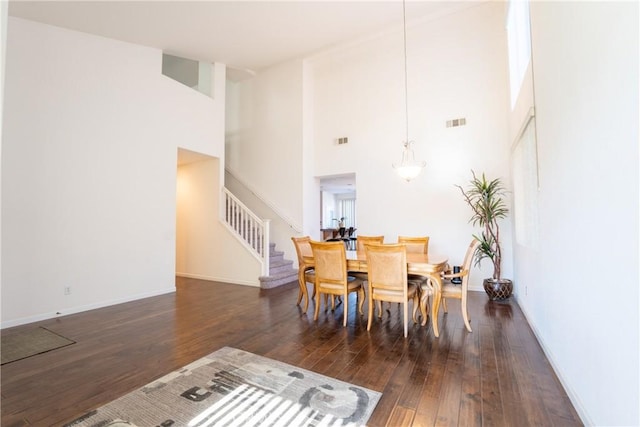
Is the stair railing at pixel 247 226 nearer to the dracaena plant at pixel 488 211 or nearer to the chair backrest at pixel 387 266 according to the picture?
the chair backrest at pixel 387 266

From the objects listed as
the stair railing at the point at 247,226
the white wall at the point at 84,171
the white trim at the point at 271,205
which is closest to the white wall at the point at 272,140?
the white trim at the point at 271,205

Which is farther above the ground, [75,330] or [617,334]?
[617,334]

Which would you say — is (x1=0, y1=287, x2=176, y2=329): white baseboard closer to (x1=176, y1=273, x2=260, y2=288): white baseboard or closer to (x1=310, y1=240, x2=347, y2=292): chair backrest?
(x1=176, y1=273, x2=260, y2=288): white baseboard

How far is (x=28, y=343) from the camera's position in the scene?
2824 mm

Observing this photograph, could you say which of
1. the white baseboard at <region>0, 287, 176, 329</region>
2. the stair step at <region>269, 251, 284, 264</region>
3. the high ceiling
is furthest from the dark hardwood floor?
the high ceiling

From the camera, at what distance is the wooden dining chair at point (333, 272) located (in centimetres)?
337

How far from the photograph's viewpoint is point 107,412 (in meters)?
1.77

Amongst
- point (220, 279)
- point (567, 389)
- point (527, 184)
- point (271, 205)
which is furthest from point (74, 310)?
point (527, 184)

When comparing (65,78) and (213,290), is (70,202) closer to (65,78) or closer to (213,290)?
(65,78)

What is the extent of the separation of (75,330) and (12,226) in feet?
4.99

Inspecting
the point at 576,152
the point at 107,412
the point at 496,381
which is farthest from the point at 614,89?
the point at 107,412

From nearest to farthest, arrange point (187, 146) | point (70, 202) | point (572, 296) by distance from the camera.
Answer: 1. point (572, 296)
2. point (70, 202)
3. point (187, 146)

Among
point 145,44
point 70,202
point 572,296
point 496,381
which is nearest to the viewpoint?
point 572,296

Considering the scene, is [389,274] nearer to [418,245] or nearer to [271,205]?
[418,245]
